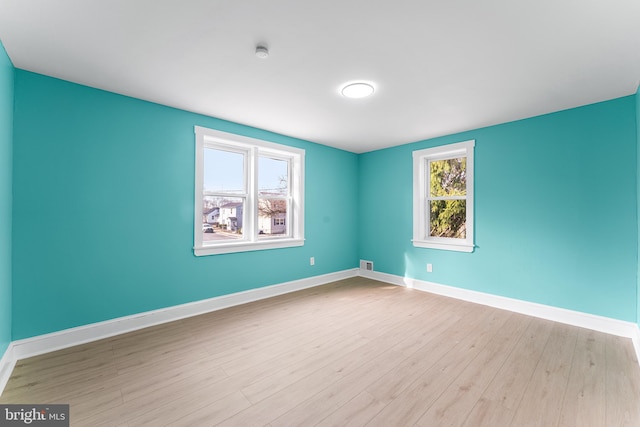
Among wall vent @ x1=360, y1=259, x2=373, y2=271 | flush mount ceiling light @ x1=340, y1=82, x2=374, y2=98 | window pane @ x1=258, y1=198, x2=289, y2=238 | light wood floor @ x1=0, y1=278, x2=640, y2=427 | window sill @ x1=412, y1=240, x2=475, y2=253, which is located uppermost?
flush mount ceiling light @ x1=340, y1=82, x2=374, y2=98

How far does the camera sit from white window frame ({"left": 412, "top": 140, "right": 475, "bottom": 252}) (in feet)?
12.9

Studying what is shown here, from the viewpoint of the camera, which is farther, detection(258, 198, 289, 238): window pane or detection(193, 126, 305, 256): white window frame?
detection(258, 198, 289, 238): window pane

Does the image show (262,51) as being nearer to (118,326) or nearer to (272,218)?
(272,218)

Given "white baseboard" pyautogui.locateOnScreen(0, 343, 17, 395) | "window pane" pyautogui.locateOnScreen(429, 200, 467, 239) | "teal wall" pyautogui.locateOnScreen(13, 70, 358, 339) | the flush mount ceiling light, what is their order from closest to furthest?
"white baseboard" pyautogui.locateOnScreen(0, 343, 17, 395)
"teal wall" pyautogui.locateOnScreen(13, 70, 358, 339)
the flush mount ceiling light
"window pane" pyautogui.locateOnScreen(429, 200, 467, 239)

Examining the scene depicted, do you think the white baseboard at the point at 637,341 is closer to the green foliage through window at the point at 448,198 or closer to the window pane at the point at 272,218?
the green foliage through window at the point at 448,198

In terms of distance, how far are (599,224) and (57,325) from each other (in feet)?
18.2

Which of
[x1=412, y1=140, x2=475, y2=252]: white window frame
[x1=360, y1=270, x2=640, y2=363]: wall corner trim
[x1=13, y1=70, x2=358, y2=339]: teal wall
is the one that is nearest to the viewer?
[x1=13, y1=70, x2=358, y2=339]: teal wall

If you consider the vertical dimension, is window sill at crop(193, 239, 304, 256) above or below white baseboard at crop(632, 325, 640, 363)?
above

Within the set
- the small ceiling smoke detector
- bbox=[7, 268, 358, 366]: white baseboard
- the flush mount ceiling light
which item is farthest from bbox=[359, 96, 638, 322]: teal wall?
the small ceiling smoke detector

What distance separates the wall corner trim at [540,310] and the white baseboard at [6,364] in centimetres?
458

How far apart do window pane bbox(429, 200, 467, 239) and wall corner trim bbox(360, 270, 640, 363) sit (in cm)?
83

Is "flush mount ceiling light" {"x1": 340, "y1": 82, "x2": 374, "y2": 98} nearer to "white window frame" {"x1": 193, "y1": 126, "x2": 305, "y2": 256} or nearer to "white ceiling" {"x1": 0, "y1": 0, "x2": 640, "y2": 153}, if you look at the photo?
"white ceiling" {"x1": 0, "y1": 0, "x2": 640, "y2": 153}

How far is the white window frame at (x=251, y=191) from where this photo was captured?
3.35 metres

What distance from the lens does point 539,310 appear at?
3.31 m
